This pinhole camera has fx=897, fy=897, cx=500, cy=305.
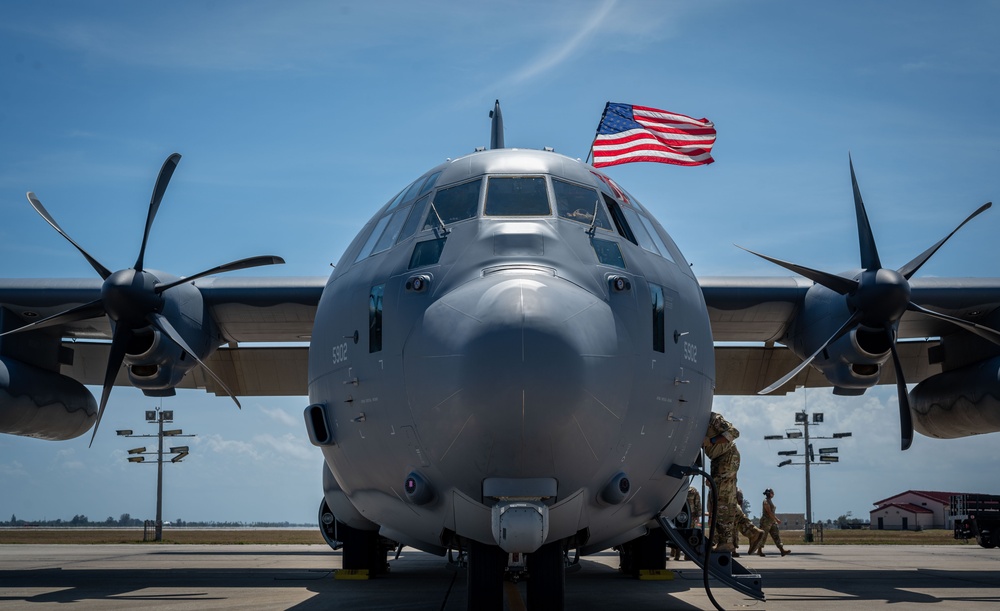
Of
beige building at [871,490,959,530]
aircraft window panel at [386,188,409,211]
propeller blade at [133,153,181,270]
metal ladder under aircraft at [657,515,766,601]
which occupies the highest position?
propeller blade at [133,153,181,270]

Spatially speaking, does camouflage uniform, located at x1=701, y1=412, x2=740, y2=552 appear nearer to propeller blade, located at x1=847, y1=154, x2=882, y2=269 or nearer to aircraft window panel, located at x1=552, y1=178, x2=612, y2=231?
propeller blade, located at x1=847, y1=154, x2=882, y2=269

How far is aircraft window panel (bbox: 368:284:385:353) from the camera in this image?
7457 millimetres

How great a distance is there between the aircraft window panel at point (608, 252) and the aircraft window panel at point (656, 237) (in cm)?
118

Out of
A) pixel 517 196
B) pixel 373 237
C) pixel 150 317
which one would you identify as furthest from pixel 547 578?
pixel 150 317

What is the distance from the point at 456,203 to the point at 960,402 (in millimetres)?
9913

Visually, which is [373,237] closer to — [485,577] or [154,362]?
[485,577]

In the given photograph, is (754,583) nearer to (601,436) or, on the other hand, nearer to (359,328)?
(601,436)

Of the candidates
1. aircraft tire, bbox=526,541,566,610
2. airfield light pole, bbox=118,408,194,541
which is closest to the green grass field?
airfield light pole, bbox=118,408,194,541

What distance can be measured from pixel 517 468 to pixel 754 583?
3.55 metres

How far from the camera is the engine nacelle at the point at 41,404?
541 inches

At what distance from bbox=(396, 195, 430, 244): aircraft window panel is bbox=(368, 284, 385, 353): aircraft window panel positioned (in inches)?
29.2

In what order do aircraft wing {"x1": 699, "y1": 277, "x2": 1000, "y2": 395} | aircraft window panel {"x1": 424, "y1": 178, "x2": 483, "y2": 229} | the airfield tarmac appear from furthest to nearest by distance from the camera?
1. aircraft wing {"x1": 699, "y1": 277, "x2": 1000, "y2": 395}
2. the airfield tarmac
3. aircraft window panel {"x1": 424, "y1": 178, "x2": 483, "y2": 229}

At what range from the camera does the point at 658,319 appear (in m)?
7.61

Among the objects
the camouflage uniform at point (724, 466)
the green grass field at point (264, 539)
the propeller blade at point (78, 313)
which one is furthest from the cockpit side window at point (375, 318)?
the green grass field at point (264, 539)
